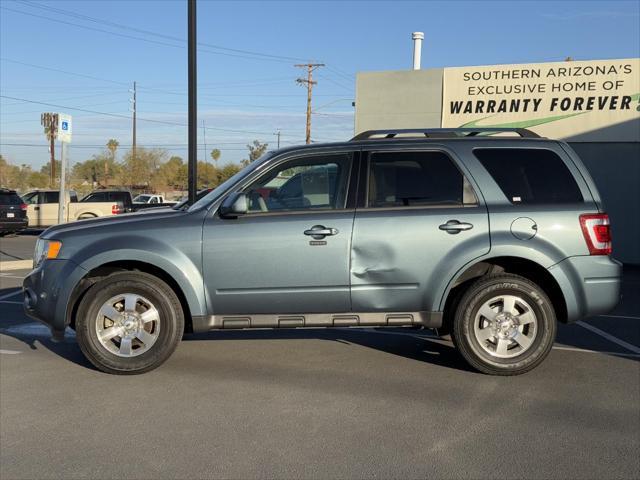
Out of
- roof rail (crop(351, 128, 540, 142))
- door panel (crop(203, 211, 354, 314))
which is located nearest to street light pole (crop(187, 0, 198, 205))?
roof rail (crop(351, 128, 540, 142))

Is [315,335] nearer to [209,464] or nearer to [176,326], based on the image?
[176,326]

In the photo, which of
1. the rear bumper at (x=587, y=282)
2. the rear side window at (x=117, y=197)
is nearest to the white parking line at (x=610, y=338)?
the rear bumper at (x=587, y=282)

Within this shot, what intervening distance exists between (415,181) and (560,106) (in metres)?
11.8

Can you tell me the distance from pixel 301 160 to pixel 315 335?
221 centimetres

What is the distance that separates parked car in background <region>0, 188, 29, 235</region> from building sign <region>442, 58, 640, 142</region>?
46.1 ft

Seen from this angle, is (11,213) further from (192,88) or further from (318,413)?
(318,413)

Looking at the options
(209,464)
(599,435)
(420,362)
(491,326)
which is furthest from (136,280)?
(599,435)

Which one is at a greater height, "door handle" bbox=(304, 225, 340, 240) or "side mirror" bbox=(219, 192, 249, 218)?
"side mirror" bbox=(219, 192, 249, 218)

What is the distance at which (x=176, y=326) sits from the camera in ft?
17.9

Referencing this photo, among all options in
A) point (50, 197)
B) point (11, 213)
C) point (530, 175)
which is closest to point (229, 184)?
point (530, 175)

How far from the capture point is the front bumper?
5.39 meters

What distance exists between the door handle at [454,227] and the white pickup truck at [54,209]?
63.0 ft

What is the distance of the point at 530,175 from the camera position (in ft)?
18.6

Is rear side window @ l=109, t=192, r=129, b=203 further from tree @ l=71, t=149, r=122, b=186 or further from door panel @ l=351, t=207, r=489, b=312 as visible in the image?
tree @ l=71, t=149, r=122, b=186
